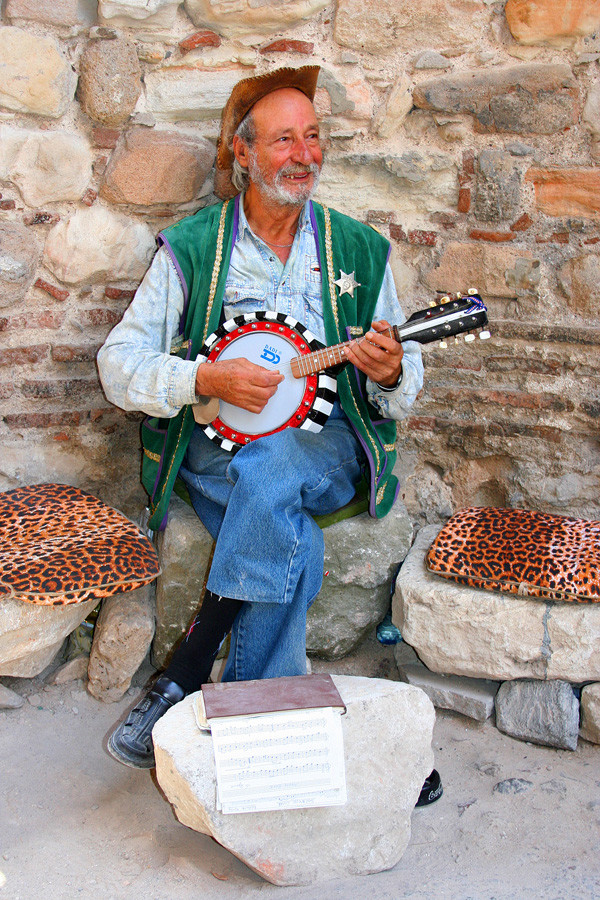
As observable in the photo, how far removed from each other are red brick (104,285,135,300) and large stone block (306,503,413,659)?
115 cm

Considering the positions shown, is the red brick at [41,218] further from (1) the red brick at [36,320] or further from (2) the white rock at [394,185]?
(2) the white rock at [394,185]

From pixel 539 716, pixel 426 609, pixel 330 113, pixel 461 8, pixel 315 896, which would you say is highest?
pixel 461 8

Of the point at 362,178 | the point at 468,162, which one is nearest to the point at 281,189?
the point at 362,178

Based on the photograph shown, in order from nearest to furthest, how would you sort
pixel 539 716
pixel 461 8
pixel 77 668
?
pixel 539 716, pixel 77 668, pixel 461 8

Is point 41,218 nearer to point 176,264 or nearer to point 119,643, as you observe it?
point 176,264

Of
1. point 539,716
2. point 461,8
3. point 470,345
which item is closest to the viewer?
point 539,716

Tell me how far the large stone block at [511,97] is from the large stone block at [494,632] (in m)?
1.62

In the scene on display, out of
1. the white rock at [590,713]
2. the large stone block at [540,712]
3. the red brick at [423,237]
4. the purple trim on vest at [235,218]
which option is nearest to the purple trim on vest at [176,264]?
the purple trim on vest at [235,218]

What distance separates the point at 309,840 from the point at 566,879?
61cm

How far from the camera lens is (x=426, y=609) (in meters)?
2.54

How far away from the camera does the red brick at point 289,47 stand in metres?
2.96

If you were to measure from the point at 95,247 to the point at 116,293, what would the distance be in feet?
0.59

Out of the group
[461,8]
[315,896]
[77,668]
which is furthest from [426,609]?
[461,8]

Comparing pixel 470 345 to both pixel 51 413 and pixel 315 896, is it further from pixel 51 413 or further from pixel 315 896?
pixel 315 896
